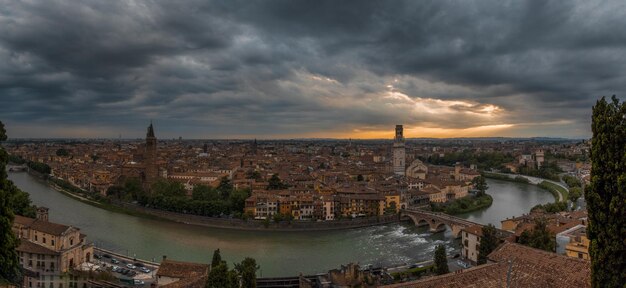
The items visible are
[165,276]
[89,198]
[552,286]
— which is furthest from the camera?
[89,198]

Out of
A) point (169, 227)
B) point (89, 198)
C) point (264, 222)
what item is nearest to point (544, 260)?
point (264, 222)

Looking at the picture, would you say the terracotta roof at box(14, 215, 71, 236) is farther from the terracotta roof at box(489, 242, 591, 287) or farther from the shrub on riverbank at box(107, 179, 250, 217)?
the terracotta roof at box(489, 242, 591, 287)

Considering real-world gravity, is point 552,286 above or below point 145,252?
above

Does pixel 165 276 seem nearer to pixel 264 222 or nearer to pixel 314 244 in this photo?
pixel 314 244

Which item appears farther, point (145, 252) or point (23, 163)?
point (23, 163)

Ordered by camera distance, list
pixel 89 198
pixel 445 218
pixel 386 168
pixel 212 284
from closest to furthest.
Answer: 1. pixel 212 284
2. pixel 445 218
3. pixel 89 198
4. pixel 386 168

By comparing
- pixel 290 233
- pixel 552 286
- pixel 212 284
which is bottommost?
pixel 290 233
